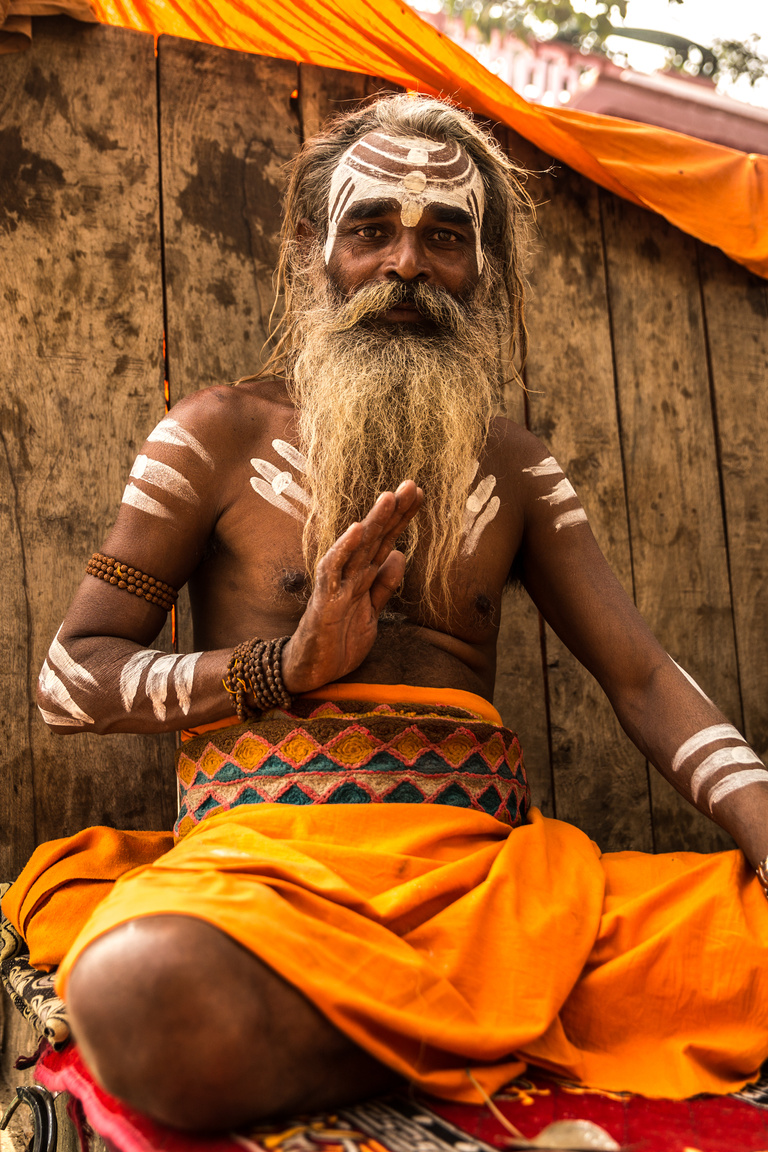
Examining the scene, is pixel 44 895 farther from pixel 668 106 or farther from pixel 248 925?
pixel 668 106

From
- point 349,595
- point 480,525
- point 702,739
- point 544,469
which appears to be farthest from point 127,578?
point 702,739

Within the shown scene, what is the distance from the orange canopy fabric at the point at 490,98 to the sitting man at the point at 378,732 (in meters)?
0.34

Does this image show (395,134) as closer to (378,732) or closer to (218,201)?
(218,201)

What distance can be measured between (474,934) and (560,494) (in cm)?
119

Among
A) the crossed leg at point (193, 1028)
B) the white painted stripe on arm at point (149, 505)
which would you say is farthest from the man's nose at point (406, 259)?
the crossed leg at point (193, 1028)

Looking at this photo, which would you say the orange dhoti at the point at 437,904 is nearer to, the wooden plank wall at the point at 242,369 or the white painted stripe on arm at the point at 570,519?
the white painted stripe on arm at the point at 570,519

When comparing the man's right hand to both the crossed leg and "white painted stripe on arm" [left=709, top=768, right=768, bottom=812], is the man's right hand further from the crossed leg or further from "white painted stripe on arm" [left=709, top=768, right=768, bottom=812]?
"white painted stripe on arm" [left=709, top=768, right=768, bottom=812]

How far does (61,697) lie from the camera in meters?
1.86

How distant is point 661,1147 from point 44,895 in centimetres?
123

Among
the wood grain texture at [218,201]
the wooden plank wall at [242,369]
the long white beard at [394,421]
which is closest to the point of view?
the long white beard at [394,421]

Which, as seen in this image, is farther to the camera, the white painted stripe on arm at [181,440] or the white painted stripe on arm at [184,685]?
the white painted stripe on arm at [181,440]

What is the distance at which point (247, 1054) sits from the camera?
115 cm

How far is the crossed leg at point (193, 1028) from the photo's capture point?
1120 mm

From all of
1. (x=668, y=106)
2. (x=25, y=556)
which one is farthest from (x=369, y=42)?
(x=25, y=556)
